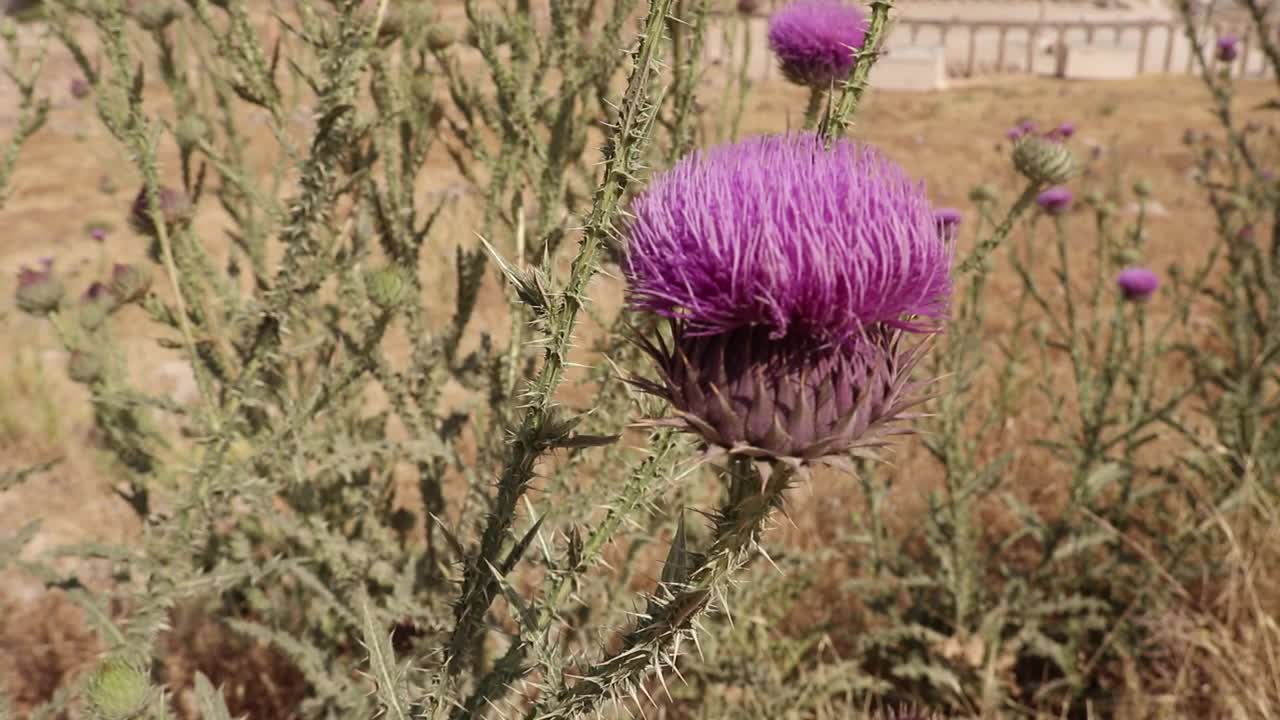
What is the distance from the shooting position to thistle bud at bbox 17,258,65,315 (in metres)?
2.61

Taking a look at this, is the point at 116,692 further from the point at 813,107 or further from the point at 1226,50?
the point at 1226,50

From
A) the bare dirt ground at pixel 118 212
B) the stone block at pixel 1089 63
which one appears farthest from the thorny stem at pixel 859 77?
the stone block at pixel 1089 63

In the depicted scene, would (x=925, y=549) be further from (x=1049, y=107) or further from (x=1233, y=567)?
(x=1049, y=107)

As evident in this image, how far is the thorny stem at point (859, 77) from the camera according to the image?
1.34 metres

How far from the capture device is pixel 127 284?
2502 millimetres

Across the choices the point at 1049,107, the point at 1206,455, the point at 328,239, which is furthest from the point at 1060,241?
the point at 1049,107

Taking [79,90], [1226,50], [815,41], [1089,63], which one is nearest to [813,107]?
[815,41]

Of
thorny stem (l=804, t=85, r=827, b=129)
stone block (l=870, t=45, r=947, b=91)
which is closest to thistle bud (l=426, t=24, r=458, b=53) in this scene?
thorny stem (l=804, t=85, r=827, b=129)

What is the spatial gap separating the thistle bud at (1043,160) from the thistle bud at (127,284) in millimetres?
2488

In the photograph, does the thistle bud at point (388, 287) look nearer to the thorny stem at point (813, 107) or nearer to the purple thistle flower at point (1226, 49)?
the thorny stem at point (813, 107)

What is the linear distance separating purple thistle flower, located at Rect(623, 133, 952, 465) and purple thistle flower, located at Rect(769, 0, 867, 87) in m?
1.01

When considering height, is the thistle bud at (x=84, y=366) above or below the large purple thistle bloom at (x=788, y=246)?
below

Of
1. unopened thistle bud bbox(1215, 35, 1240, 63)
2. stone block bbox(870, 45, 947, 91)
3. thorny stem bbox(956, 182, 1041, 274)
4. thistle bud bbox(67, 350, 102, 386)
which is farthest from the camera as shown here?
stone block bbox(870, 45, 947, 91)

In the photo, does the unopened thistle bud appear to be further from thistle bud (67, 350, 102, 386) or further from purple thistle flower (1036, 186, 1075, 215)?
thistle bud (67, 350, 102, 386)
